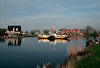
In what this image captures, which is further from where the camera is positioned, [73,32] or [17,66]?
[73,32]

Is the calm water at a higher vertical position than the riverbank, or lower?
lower

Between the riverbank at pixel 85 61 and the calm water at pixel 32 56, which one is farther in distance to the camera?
the calm water at pixel 32 56

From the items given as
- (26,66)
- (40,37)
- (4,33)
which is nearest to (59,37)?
(40,37)

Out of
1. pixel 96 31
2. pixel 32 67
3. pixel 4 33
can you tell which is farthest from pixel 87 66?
pixel 96 31

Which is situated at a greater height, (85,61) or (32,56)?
(85,61)

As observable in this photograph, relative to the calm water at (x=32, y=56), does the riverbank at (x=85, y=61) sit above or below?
above

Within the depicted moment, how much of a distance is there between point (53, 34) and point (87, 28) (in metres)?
75.2

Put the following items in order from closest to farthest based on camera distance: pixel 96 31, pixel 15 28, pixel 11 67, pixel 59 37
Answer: pixel 11 67 → pixel 59 37 → pixel 15 28 → pixel 96 31

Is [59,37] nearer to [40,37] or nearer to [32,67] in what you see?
[40,37]

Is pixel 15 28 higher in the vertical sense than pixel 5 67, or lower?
higher

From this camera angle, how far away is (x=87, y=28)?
12812cm

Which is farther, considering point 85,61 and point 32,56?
point 32,56

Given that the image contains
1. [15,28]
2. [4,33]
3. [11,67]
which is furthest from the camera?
[15,28]

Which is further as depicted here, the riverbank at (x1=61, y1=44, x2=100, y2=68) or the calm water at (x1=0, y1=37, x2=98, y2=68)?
the calm water at (x1=0, y1=37, x2=98, y2=68)
